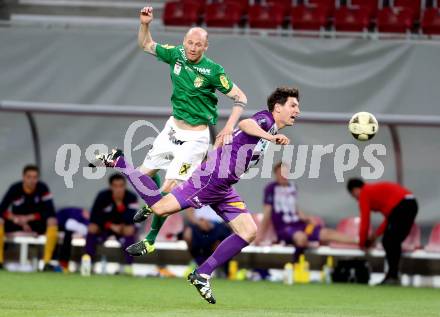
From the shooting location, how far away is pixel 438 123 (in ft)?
44.7

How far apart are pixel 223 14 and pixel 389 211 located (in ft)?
17.2

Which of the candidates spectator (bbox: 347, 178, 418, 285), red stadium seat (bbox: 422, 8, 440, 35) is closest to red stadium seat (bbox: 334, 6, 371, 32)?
red stadium seat (bbox: 422, 8, 440, 35)

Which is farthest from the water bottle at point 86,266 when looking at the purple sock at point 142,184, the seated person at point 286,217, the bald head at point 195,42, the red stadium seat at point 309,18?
the red stadium seat at point 309,18

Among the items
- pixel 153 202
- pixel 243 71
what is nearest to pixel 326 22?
pixel 243 71

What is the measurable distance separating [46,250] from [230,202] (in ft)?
19.5

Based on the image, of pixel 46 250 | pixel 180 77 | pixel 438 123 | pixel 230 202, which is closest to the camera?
pixel 230 202

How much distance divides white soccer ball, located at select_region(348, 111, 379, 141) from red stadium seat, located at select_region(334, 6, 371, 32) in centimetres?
669

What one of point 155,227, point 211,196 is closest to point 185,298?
point 155,227

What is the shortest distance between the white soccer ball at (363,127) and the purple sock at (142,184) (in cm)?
211

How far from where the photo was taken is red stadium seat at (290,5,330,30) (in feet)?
57.5

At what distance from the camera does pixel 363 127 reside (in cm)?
1080

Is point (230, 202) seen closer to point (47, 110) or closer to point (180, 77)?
point (180, 77)

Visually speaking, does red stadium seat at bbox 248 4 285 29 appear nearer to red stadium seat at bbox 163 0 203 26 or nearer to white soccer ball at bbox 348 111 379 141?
red stadium seat at bbox 163 0 203 26

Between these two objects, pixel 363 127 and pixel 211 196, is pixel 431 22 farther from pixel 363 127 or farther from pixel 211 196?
pixel 211 196
